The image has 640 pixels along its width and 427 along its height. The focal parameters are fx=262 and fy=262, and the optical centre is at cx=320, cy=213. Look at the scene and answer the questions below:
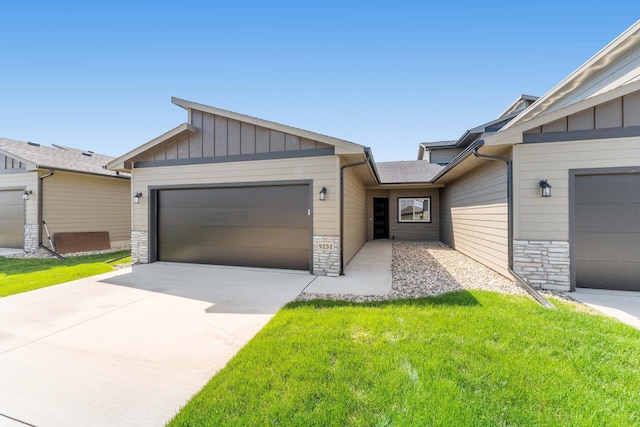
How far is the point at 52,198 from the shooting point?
30.5ft

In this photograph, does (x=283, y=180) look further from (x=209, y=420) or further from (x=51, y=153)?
(x=51, y=153)

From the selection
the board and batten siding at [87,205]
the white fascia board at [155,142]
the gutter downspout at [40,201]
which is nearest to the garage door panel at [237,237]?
the white fascia board at [155,142]

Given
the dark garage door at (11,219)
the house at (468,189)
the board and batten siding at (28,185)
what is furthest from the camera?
the dark garage door at (11,219)

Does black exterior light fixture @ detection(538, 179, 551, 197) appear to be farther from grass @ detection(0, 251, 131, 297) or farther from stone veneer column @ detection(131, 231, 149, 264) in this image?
grass @ detection(0, 251, 131, 297)

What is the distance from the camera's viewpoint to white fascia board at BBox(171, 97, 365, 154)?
18.7 feet

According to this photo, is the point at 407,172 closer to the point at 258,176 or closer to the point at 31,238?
the point at 258,176

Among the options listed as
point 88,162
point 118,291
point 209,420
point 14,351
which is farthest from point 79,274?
point 88,162

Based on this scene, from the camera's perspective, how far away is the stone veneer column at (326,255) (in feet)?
19.7

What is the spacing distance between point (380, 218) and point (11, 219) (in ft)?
49.3

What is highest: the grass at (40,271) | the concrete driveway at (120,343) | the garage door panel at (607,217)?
the garage door panel at (607,217)

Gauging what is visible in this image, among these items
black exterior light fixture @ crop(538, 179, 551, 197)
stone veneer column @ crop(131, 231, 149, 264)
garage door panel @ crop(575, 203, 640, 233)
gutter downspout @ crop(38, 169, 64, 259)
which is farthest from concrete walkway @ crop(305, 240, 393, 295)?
gutter downspout @ crop(38, 169, 64, 259)

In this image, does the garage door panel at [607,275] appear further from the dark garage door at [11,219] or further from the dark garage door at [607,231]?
the dark garage door at [11,219]

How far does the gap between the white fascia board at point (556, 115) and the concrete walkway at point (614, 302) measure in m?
2.95

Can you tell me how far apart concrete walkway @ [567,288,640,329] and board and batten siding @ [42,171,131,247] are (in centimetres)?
1466
